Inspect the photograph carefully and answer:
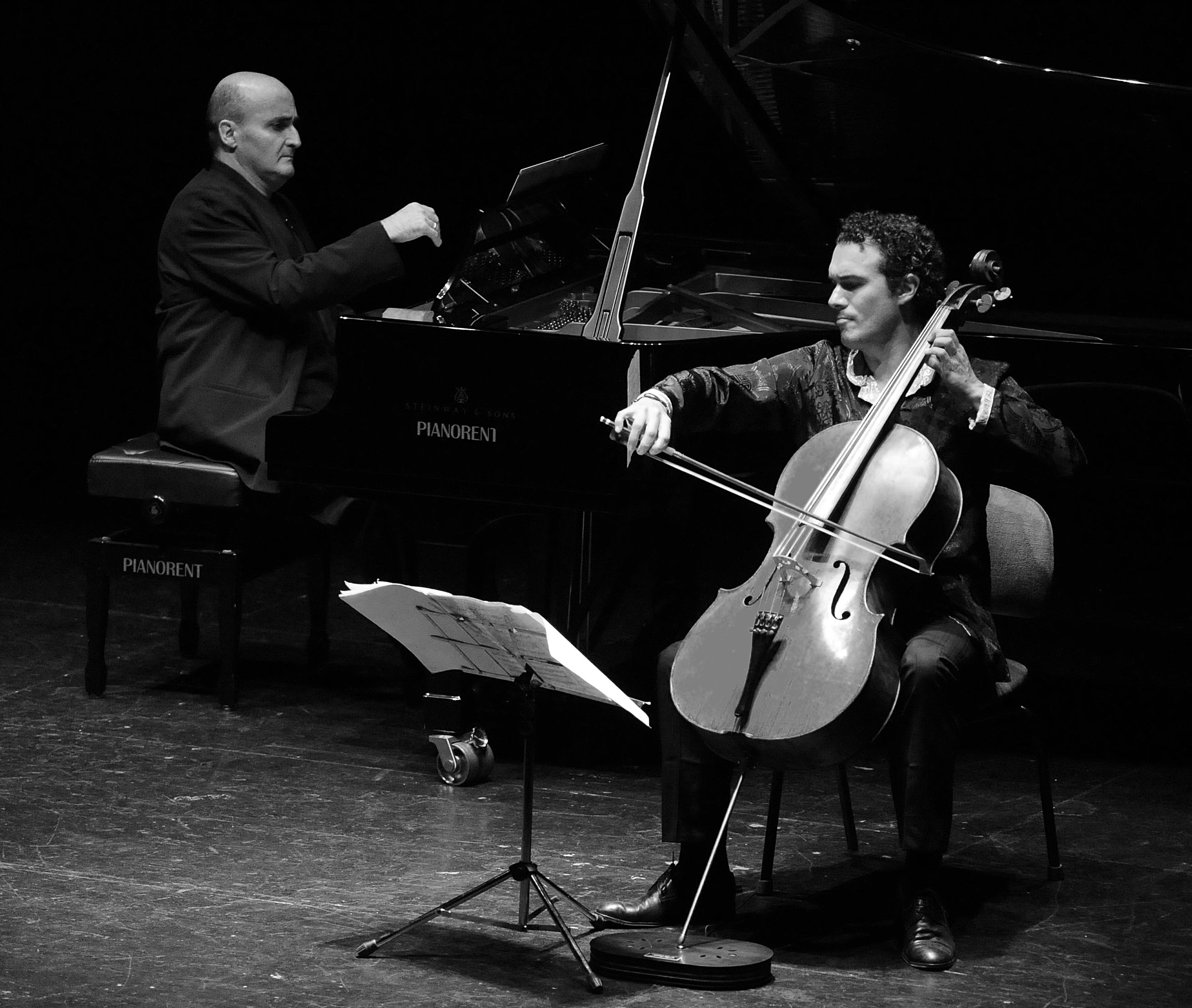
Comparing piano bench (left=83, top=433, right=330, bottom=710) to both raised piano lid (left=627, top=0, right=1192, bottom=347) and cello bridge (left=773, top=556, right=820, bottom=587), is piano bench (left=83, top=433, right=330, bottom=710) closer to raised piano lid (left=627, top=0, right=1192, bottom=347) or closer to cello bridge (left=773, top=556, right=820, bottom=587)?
raised piano lid (left=627, top=0, right=1192, bottom=347)

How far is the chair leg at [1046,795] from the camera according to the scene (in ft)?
11.9

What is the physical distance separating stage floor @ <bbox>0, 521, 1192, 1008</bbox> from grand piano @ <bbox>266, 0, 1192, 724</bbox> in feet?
1.79

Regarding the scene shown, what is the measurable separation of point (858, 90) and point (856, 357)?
139 centimetres

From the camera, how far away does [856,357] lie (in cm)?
357

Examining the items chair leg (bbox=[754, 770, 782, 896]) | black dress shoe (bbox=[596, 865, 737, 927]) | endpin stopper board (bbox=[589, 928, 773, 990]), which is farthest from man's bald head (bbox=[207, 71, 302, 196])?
endpin stopper board (bbox=[589, 928, 773, 990])

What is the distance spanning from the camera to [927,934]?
10.6 feet

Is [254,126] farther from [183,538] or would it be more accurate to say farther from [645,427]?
[645,427]

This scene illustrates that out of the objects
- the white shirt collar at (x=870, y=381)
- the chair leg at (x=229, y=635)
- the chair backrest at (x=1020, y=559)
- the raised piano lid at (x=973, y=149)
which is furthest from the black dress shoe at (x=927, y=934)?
the chair leg at (x=229, y=635)

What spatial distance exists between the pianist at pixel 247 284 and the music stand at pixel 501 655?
171 cm

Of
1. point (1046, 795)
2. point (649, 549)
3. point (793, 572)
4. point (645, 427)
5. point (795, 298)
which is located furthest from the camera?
point (795, 298)

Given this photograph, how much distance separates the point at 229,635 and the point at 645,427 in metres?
1.81

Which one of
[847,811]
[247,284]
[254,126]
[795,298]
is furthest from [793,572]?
[254,126]

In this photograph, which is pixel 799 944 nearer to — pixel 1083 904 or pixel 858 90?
pixel 1083 904

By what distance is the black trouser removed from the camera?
10.5 ft
